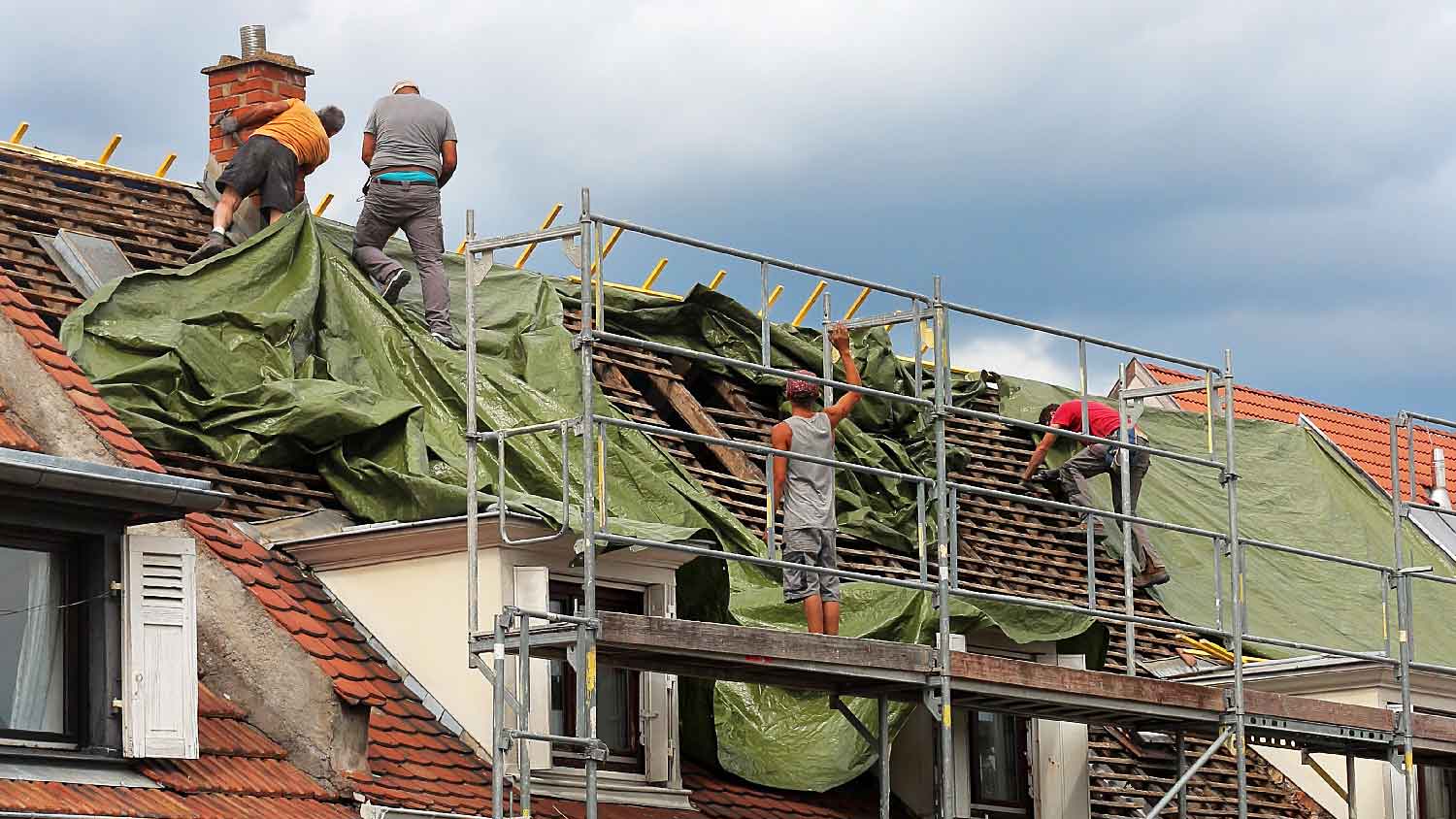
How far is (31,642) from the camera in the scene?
39.5 ft

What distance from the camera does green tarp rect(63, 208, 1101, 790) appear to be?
49.7 feet

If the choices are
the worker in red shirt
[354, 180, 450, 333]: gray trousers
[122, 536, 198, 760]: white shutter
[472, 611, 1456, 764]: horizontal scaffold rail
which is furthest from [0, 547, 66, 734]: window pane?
the worker in red shirt

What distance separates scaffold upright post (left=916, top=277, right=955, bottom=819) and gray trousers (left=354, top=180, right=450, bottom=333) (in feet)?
11.8

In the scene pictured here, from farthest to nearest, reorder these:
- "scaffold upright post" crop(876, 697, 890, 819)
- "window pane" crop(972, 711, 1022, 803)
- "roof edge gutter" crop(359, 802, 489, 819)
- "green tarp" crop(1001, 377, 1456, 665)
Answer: "green tarp" crop(1001, 377, 1456, 665) < "window pane" crop(972, 711, 1022, 803) < "scaffold upright post" crop(876, 697, 890, 819) < "roof edge gutter" crop(359, 802, 489, 819)

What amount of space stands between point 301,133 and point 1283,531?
930 cm

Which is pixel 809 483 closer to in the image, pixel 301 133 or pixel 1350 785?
pixel 301 133

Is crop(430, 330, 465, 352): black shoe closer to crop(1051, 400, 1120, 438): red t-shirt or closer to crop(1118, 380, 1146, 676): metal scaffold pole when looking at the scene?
crop(1118, 380, 1146, 676): metal scaffold pole

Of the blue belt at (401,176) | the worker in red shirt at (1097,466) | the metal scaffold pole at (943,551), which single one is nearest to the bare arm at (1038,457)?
the worker in red shirt at (1097,466)

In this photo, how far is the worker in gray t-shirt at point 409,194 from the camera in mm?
17422

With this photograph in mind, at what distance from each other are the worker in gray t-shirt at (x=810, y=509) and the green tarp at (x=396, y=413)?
1.98 feet

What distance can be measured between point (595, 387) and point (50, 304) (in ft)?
11.9

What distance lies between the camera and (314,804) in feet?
41.7

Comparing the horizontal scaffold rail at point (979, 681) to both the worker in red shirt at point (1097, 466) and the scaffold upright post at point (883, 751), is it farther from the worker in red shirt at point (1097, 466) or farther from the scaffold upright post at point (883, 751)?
the worker in red shirt at point (1097, 466)

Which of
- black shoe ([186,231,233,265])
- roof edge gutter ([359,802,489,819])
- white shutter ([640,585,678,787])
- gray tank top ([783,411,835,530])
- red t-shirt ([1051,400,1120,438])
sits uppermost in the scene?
black shoe ([186,231,233,265])
